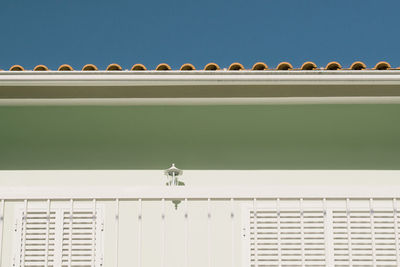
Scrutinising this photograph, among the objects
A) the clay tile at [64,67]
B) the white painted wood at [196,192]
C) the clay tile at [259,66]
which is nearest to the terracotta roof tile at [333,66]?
the clay tile at [259,66]

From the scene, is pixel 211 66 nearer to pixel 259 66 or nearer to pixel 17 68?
pixel 259 66

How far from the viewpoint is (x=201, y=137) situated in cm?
652

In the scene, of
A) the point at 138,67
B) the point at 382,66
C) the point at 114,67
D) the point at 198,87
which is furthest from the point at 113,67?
the point at 382,66

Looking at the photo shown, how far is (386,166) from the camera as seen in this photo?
21.2 ft

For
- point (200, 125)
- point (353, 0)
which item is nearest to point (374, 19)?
point (353, 0)

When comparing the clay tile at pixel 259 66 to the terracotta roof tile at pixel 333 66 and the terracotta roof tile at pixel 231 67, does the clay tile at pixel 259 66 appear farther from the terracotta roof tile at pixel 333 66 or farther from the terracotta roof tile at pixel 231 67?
the terracotta roof tile at pixel 333 66

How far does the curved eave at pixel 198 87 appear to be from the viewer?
5.37m

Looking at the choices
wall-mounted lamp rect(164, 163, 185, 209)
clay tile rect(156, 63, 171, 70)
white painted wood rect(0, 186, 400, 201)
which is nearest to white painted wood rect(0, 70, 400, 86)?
clay tile rect(156, 63, 171, 70)

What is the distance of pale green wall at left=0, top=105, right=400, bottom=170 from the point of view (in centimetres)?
646

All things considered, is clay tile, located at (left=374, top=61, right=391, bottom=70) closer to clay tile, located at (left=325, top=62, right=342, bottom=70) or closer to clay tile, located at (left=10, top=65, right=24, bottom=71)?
clay tile, located at (left=325, top=62, right=342, bottom=70)

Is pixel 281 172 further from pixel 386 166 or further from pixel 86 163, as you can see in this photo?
pixel 86 163

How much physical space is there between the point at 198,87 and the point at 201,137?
104 cm

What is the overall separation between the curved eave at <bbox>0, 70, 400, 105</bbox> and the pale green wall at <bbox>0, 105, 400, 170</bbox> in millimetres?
449

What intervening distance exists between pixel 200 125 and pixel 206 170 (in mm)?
578
